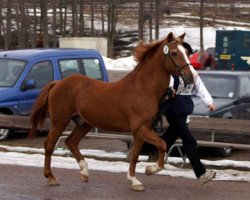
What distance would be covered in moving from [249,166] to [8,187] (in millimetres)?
3859

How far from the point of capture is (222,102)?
15297mm

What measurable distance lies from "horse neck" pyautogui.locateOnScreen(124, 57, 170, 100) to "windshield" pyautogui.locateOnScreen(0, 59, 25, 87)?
7111 millimetres

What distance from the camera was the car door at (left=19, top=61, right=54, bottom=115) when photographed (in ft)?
55.6

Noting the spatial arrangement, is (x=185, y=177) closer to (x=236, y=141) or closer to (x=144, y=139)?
(x=144, y=139)

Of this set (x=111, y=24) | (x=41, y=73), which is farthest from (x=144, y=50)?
(x=111, y=24)

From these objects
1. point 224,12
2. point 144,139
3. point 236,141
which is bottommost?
point 224,12

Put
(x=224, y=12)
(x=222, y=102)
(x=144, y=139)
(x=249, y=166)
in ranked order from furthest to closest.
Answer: (x=224, y=12) < (x=222, y=102) < (x=249, y=166) < (x=144, y=139)

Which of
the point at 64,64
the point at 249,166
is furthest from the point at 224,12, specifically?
the point at 249,166

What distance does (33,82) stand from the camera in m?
17.1

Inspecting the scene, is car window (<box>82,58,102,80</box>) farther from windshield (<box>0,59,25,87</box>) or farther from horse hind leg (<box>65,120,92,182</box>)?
horse hind leg (<box>65,120,92,182</box>)

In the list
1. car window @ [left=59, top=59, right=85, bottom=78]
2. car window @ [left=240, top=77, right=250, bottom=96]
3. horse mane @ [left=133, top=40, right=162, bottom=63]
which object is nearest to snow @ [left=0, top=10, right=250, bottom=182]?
horse mane @ [left=133, top=40, right=162, bottom=63]

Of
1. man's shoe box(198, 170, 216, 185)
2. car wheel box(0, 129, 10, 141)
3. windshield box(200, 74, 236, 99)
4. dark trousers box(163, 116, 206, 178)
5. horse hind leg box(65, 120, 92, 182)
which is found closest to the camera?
man's shoe box(198, 170, 216, 185)

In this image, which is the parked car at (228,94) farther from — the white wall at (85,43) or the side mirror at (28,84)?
the white wall at (85,43)

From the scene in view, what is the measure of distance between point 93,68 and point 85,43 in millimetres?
32779
